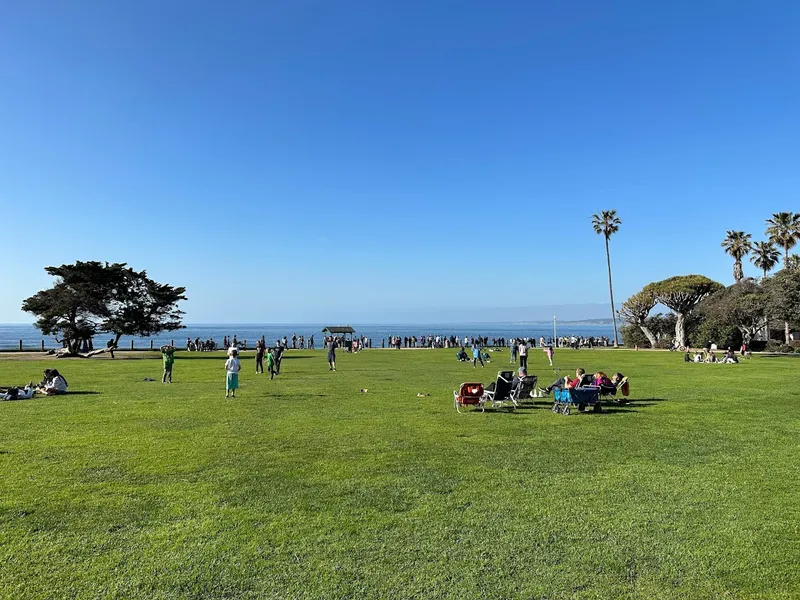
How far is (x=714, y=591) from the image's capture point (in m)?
4.46

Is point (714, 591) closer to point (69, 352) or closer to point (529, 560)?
point (529, 560)

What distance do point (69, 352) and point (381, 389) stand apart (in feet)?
124

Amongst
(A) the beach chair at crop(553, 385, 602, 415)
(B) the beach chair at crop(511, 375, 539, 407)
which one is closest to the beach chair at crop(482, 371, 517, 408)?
(B) the beach chair at crop(511, 375, 539, 407)

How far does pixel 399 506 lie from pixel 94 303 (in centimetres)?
4843

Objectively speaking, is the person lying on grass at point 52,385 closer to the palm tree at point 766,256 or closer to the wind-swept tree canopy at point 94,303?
the wind-swept tree canopy at point 94,303

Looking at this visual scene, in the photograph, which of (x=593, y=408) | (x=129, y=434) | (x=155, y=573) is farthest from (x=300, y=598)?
(x=593, y=408)

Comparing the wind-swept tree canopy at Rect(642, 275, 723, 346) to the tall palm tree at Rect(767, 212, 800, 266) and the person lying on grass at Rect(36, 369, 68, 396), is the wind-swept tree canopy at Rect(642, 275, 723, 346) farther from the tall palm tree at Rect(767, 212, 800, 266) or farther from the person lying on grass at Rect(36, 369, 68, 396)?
the person lying on grass at Rect(36, 369, 68, 396)

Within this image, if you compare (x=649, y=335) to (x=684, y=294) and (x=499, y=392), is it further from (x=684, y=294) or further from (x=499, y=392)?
(x=499, y=392)

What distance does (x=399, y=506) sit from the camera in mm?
6379

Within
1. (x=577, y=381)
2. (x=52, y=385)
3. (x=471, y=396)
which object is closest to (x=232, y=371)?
(x=52, y=385)

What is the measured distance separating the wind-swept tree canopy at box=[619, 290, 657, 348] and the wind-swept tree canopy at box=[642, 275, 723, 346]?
154 centimetres

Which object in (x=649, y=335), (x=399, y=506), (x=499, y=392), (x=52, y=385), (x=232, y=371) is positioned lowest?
(x=399, y=506)

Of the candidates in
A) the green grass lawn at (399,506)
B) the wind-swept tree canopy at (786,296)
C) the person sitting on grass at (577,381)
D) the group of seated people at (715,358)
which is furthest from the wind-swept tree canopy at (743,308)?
the green grass lawn at (399,506)

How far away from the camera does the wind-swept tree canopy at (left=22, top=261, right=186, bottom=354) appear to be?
46094mm
